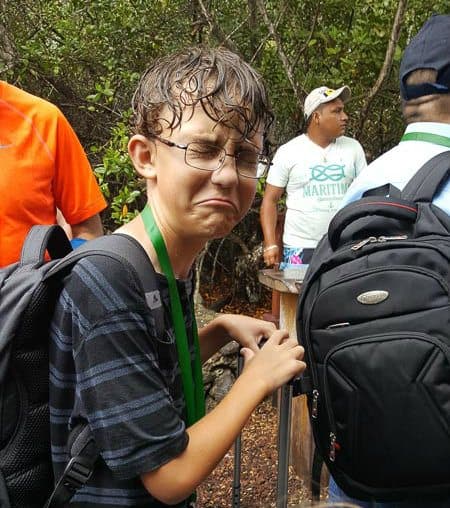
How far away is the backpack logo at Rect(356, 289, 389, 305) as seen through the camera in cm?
144

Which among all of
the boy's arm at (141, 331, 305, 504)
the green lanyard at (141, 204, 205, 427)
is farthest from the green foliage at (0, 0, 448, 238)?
the boy's arm at (141, 331, 305, 504)

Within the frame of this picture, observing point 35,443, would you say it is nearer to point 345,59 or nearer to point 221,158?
point 221,158

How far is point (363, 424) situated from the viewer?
1467 millimetres

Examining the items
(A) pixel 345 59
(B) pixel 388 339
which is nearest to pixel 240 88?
(B) pixel 388 339

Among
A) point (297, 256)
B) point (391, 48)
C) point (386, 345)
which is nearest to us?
point (386, 345)

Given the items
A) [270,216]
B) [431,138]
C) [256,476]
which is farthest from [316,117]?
[431,138]

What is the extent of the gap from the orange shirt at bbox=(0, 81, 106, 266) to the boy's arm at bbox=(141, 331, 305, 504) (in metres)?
1.05

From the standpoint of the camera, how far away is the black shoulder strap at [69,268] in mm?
1070

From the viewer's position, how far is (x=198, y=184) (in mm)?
1187

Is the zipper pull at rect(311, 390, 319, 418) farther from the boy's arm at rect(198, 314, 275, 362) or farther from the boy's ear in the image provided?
the boy's ear

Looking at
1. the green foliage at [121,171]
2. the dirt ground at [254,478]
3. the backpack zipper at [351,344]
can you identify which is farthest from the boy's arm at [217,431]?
the green foliage at [121,171]

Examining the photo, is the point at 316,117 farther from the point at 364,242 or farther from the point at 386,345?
the point at 386,345

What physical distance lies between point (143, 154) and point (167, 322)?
1.11 feet

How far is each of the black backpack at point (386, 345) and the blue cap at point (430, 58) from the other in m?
0.30
